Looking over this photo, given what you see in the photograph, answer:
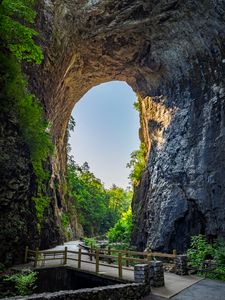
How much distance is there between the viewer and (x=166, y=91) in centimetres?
2341

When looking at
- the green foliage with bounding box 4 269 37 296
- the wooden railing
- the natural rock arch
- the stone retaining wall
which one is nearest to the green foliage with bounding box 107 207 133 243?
the natural rock arch

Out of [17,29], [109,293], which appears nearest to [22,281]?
[109,293]

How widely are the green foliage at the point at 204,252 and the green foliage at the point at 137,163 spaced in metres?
11.3

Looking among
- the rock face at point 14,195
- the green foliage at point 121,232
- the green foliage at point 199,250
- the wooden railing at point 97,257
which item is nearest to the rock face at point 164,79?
the green foliage at point 199,250

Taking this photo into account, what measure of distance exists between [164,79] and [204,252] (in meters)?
15.0

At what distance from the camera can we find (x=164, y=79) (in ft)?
77.6

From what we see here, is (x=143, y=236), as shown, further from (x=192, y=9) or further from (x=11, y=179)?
(x=192, y=9)

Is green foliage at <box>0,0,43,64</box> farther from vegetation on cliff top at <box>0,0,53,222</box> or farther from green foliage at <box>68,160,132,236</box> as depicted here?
green foliage at <box>68,160,132,236</box>

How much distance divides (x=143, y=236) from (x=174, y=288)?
12224 millimetres

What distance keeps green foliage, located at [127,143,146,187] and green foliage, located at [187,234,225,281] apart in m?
11.3

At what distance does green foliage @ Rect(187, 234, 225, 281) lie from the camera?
515 inches

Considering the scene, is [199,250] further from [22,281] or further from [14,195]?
[14,195]

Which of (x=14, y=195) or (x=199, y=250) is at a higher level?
(x=14, y=195)

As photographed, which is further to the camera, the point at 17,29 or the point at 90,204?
the point at 90,204
